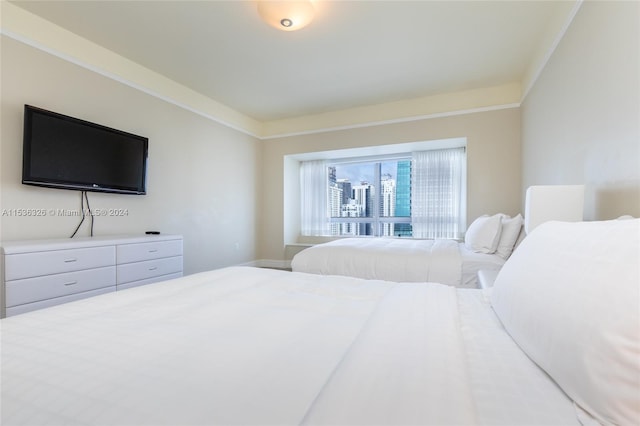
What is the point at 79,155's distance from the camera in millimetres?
2557

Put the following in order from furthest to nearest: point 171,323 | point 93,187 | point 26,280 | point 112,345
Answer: point 93,187 < point 26,280 < point 171,323 < point 112,345

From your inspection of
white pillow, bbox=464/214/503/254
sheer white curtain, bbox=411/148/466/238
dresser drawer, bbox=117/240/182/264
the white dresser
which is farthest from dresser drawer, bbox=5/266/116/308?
sheer white curtain, bbox=411/148/466/238

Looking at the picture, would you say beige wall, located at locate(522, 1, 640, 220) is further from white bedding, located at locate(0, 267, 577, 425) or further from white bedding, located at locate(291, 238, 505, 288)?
white bedding, located at locate(0, 267, 577, 425)

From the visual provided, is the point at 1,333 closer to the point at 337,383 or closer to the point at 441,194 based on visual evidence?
the point at 337,383

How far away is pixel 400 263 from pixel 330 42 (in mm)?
2225

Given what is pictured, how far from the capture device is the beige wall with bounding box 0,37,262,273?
228 centimetres

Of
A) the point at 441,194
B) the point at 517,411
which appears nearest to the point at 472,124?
the point at 441,194

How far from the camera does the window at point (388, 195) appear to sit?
14.3 ft

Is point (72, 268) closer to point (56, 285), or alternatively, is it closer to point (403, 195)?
point (56, 285)

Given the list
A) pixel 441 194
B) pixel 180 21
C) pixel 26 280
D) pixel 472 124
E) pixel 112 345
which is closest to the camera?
pixel 112 345

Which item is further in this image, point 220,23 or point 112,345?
point 220,23

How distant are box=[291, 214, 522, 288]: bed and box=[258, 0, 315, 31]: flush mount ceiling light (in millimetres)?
2023

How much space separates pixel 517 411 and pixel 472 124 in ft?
13.2

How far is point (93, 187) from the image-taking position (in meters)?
2.64
